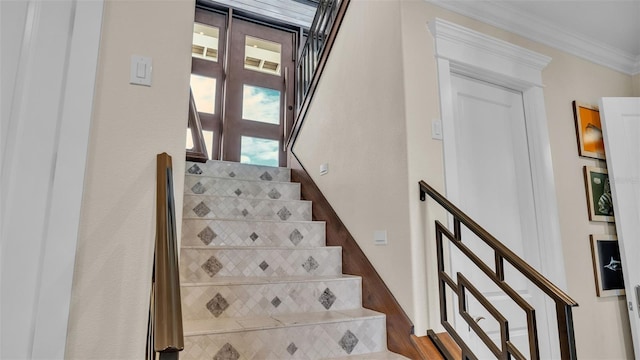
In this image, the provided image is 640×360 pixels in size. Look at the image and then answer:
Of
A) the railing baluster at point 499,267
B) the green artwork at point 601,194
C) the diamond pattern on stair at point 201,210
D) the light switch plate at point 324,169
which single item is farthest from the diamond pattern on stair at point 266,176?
the green artwork at point 601,194

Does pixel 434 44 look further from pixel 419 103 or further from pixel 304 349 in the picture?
pixel 304 349

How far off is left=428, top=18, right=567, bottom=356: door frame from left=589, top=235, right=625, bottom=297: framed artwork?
391 millimetres

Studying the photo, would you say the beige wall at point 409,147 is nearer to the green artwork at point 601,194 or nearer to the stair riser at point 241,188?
the green artwork at point 601,194

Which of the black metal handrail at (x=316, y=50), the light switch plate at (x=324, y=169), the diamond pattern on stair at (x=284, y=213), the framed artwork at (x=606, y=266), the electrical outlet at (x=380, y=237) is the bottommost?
the framed artwork at (x=606, y=266)

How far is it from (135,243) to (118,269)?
10cm

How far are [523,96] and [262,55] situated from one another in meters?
3.56

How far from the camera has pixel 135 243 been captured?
1327mm

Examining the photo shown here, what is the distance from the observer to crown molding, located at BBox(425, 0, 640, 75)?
227cm

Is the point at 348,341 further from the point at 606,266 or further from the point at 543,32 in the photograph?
the point at 543,32

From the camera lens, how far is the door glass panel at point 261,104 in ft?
15.9

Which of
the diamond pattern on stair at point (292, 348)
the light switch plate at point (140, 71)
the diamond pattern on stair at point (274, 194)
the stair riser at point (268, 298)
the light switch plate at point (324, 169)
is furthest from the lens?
the diamond pattern on stair at point (274, 194)

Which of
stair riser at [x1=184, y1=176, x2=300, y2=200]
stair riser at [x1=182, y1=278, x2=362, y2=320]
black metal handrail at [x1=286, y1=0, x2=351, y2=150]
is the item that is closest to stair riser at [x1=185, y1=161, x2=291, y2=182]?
stair riser at [x1=184, y1=176, x2=300, y2=200]

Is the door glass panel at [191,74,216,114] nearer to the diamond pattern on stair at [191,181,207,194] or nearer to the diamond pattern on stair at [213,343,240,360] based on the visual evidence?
the diamond pattern on stair at [191,181,207,194]

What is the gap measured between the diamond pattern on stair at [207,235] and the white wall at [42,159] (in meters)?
1.18
